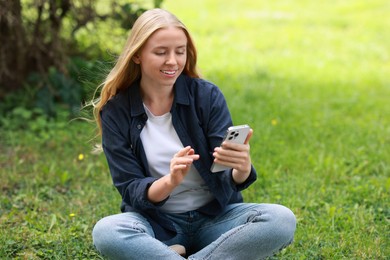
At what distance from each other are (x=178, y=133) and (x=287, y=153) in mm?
1710

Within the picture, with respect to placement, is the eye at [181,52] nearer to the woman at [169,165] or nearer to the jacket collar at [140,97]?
the woman at [169,165]

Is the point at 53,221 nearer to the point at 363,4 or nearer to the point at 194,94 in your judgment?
the point at 194,94

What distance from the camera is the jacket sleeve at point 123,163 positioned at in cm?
293

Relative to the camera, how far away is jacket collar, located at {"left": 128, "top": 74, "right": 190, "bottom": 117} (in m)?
3.08

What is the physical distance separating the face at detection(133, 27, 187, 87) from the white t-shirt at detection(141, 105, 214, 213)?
0.20m

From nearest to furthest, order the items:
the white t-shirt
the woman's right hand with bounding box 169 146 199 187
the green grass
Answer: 1. the woman's right hand with bounding box 169 146 199 187
2. the white t-shirt
3. the green grass

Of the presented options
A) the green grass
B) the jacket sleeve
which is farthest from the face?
the green grass

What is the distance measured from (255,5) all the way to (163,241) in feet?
24.2

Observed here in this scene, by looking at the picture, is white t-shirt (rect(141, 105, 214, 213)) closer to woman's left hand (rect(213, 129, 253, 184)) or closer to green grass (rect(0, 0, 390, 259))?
woman's left hand (rect(213, 129, 253, 184))

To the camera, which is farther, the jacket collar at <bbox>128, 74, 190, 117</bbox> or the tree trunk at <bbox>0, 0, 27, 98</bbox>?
the tree trunk at <bbox>0, 0, 27, 98</bbox>

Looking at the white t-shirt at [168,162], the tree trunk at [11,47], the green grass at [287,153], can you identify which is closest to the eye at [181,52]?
the white t-shirt at [168,162]

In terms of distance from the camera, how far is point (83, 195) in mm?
4062

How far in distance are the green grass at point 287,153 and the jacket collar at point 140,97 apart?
741 millimetres

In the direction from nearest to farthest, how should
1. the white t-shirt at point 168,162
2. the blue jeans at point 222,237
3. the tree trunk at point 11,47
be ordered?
the blue jeans at point 222,237
the white t-shirt at point 168,162
the tree trunk at point 11,47
